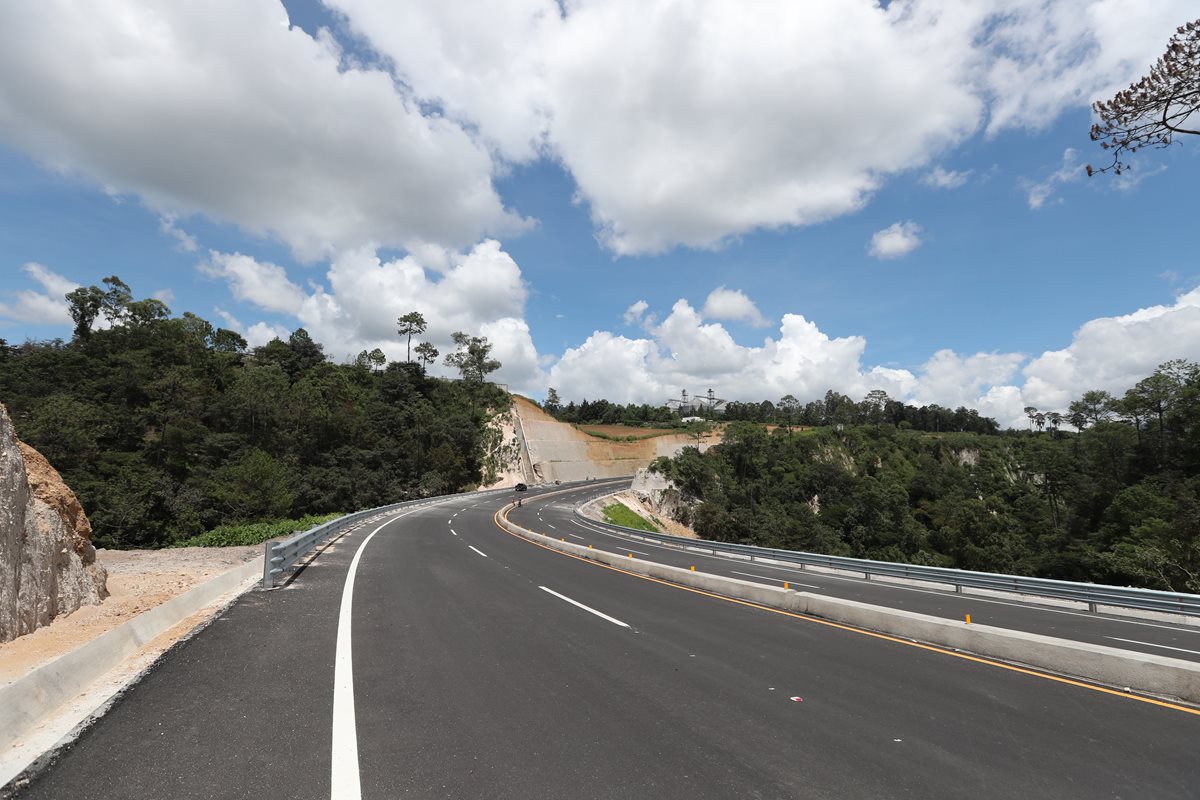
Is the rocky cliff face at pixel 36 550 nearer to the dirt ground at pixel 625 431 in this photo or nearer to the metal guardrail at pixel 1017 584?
the metal guardrail at pixel 1017 584

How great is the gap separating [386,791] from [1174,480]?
7239 cm

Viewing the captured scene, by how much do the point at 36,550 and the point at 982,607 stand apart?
19211mm

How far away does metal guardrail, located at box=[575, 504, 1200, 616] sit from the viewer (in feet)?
46.0

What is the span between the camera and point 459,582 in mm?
12812

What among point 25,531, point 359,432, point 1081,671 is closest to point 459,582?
point 25,531

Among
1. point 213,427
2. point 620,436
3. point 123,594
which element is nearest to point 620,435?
point 620,436

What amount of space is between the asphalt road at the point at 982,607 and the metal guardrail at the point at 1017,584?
40cm

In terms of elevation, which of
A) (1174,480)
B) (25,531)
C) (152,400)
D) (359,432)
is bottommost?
(1174,480)

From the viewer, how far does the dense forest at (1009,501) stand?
44312 mm

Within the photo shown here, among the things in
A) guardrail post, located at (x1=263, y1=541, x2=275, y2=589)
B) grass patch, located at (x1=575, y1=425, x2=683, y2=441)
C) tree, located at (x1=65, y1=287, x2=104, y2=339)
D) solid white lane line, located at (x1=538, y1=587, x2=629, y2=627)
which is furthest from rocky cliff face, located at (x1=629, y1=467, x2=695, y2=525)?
tree, located at (x1=65, y1=287, x2=104, y2=339)

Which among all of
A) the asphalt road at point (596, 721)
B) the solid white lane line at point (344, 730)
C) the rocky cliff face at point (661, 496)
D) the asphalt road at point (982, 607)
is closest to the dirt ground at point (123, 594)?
the asphalt road at point (596, 721)

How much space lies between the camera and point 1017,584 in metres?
17.3

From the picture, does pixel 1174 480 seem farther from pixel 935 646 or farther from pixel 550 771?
pixel 550 771

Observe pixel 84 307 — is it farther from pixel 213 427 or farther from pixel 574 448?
pixel 574 448
